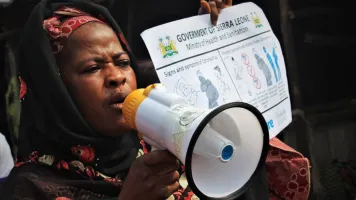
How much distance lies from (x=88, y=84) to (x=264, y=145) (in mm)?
529

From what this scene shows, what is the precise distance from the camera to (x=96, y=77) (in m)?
1.16

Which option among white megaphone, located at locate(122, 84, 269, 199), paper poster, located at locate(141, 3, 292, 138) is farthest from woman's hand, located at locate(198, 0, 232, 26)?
white megaphone, located at locate(122, 84, 269, 199)

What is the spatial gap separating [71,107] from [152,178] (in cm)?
39

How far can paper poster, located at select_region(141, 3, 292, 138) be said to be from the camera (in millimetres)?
1197

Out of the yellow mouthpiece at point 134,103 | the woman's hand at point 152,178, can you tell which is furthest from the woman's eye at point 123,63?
the woman's hand at point 152,178

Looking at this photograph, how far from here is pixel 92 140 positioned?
3.87ft

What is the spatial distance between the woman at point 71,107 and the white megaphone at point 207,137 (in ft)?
0.90

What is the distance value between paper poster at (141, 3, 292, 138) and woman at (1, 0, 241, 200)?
130mm

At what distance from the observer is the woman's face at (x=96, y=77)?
1.14 meters

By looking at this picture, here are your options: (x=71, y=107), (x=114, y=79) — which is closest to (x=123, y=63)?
(x=114, y=79)

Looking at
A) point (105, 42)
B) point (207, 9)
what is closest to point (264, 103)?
point (207, 9)

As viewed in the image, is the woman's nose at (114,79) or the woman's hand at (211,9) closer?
the woman's nose at (114,79)

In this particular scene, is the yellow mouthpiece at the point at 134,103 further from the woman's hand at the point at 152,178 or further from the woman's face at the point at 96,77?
the woman's face at the point at 96,77

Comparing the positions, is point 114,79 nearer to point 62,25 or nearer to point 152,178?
point 62,25
